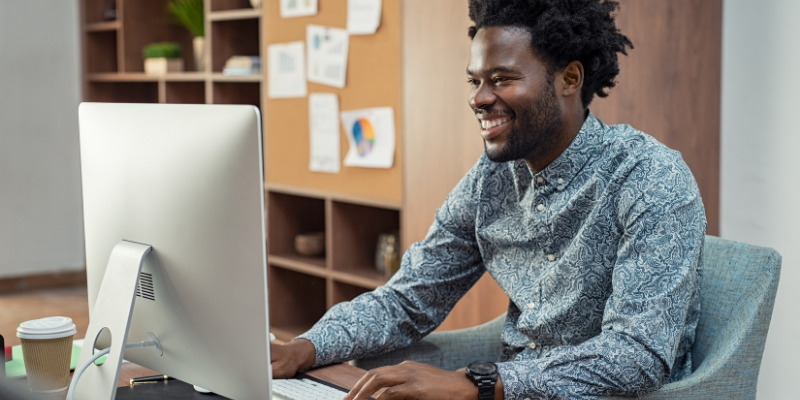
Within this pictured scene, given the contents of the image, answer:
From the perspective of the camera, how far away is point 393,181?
3.12 metres

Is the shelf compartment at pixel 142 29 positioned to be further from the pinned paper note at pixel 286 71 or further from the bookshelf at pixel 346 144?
the pinned paper note at pixel 286 71

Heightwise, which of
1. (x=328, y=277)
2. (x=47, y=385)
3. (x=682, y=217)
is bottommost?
(x=328, y=277)

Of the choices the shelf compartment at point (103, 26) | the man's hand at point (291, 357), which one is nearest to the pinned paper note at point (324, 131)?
the man's hand at point (291, 357)

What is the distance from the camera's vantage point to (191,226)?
104cm

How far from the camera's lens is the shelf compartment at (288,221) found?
3.80 meters

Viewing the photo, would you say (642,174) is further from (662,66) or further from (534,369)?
(662,66)

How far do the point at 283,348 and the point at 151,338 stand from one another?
309 millimetres

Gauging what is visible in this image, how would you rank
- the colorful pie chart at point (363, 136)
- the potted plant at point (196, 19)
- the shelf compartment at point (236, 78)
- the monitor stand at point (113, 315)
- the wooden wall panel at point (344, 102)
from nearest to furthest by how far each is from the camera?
the monitor stand at point (113, 315)
the wooden wall panel at point (344, 102)
the colorful pie chart at point (363, 136)
the shelf compartment at point (236, 78)
the potted plant at point (196, 19)

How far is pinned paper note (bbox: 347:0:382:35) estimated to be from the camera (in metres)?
3.09

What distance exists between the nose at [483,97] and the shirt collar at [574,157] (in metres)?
0.17

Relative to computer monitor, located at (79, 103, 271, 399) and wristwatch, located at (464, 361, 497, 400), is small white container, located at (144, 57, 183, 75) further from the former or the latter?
wristwatch, located at (464, 361, 497, 400)

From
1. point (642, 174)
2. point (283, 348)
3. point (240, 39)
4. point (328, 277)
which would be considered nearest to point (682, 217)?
point (642, 174)

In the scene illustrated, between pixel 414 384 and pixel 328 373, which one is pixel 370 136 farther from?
pixel 414 384

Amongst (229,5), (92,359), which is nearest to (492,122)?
(92,359)
